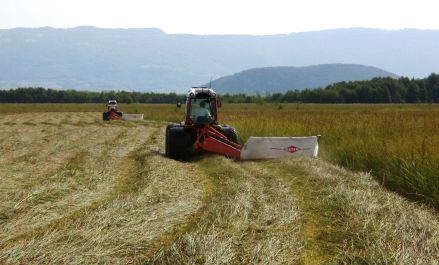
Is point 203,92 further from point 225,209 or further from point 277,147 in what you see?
point 225,209

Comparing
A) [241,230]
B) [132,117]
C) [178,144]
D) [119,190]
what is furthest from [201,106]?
[132,117]

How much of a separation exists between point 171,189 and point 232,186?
1.10 metres

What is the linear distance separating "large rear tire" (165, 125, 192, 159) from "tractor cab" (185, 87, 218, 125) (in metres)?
0.70

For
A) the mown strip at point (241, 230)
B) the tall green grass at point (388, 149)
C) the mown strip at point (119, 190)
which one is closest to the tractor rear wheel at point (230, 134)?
the mown strip at point (119, 190)

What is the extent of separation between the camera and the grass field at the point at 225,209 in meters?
5.18

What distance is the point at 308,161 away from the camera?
40.5 feet

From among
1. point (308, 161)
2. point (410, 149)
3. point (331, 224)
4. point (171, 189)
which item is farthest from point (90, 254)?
point (308, 161)

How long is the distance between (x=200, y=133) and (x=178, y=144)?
0.66 metres

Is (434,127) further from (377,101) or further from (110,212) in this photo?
(377,101)

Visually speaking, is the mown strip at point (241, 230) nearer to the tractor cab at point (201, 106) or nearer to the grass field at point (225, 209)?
the grass field at point (225, 209)

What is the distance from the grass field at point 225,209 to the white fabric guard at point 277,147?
70 cm

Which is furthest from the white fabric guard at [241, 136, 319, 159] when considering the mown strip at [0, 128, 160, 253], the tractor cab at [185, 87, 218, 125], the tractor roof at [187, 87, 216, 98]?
the mown strip at [0, 128, 160, 253]

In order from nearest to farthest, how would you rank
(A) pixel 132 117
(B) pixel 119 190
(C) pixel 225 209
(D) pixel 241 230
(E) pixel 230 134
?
(D) pixel 241 230 < (C) pixel 225 209 < (B) pixel 119 190 < (E) pixel 230 134 < (A) pixel 132 117

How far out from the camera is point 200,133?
13719 mm
